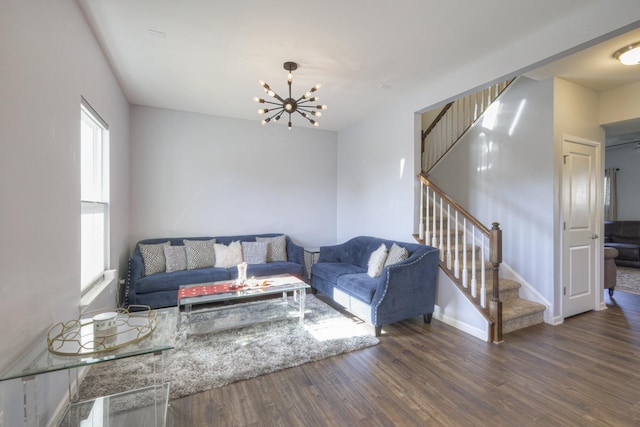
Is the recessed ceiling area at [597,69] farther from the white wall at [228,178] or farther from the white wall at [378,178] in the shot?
the white wall at [228,178]

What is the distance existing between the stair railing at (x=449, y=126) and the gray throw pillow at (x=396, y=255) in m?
1.59

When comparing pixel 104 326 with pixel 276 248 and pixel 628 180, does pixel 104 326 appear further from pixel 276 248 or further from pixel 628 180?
pixel 628 180

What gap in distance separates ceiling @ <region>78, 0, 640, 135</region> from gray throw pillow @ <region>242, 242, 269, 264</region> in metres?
2.17

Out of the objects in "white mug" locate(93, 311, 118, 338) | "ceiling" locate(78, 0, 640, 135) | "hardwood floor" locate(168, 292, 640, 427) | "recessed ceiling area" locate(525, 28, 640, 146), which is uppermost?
"recessed ceiling area" locate(525, 28, 640, 146)

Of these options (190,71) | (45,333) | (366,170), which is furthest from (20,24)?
(366,170)

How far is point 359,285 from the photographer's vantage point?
330cm

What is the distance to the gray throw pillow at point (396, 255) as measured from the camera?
3.42m

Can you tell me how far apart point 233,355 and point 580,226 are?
4.25m

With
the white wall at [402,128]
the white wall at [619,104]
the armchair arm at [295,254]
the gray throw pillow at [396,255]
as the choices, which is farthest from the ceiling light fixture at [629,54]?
the armchair arm at [295,254]

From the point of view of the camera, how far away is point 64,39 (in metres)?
1.95

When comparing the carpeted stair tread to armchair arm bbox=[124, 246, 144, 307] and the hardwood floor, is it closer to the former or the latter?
the hardwood floor

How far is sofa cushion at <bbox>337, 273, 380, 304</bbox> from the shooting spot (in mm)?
3154

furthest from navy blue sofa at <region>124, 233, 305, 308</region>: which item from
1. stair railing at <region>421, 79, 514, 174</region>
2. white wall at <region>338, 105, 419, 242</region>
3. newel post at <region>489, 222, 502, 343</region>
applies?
stair railing at <region>421, 79, 514, 174</region>

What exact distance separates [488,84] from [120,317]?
375 cm
